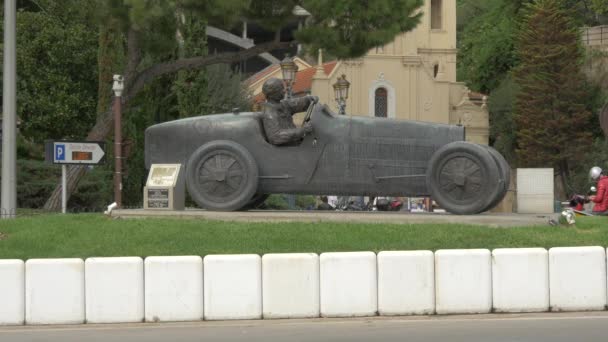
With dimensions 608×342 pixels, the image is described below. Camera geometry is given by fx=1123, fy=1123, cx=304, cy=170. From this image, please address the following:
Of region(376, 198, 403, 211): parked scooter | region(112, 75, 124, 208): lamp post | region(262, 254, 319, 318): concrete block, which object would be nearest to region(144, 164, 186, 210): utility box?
region(112, 75, 124, 208): lamp post

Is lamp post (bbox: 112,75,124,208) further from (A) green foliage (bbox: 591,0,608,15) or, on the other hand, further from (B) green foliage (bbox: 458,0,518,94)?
(B) green foliage (bbox: 458,0,518,94)

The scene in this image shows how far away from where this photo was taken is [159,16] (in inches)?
825

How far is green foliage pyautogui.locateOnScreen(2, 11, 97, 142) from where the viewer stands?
124 ft

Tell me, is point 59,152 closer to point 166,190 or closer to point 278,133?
point 166,190

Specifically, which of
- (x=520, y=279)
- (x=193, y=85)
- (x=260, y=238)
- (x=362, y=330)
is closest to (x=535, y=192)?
(x=520, y=279)

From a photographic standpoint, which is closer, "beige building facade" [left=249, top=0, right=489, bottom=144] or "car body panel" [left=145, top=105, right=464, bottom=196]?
"car body panel" [left=145, top=105, right=464, bottom=196]

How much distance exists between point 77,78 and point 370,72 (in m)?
35.6

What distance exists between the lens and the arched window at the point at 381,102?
238 ft

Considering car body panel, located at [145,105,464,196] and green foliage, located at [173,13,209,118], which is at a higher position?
green foliage, located at [173,13,209,118]

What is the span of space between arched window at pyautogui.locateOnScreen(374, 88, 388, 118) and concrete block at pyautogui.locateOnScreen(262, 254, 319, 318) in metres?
59.6

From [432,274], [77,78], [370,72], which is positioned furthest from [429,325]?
[370,72]

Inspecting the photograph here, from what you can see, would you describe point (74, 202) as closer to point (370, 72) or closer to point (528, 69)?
point (528, 69)

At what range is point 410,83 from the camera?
72.6 m

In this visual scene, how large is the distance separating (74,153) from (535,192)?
852 centimetres
